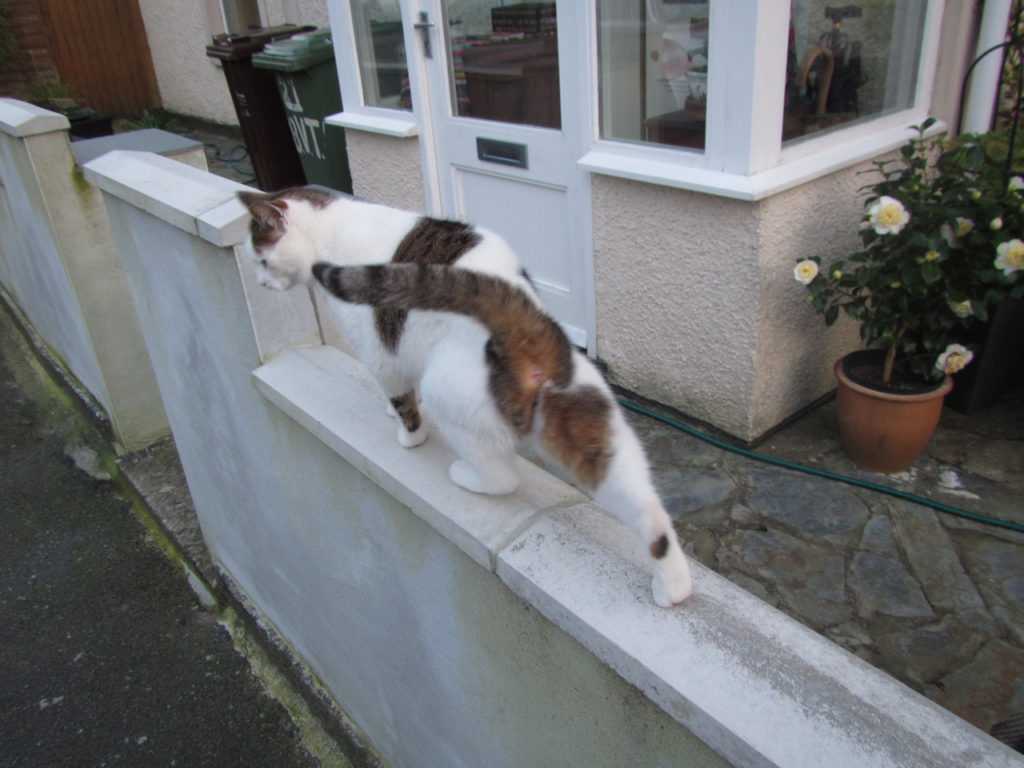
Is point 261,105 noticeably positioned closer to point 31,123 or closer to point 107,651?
point 31,123

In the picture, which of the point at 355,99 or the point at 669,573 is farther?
the point at 355,99

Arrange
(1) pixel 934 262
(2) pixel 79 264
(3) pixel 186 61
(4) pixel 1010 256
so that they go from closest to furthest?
(4) pixel 1010 256
(1) pixel 934 262
(2) pixel 79 264
(3) pixel 186 61

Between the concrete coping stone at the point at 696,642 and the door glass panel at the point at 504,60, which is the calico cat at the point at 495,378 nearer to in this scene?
the concrete coping stone at the point at 696,642

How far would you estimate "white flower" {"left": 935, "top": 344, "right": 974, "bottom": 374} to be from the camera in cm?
275

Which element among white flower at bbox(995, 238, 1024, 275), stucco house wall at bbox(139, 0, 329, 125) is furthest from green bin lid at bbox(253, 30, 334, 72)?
white flower at bbox(995, 238, 1024, 275)

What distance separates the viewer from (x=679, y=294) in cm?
323

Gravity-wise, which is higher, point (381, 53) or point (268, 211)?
point (381, 53)

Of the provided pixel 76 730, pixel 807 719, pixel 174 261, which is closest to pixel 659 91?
pixel 174 261

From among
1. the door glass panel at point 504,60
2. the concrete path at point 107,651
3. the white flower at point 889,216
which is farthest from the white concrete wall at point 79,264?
the white flower at point 889,216

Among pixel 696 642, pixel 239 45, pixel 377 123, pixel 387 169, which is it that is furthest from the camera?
pixel 239 45

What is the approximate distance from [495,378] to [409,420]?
0.39m

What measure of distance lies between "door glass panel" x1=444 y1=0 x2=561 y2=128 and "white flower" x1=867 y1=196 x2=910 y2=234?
1555mm

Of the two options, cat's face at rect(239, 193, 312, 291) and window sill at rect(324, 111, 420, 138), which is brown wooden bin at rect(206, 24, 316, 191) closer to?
window sill at rect(324, 111, 420, 138)

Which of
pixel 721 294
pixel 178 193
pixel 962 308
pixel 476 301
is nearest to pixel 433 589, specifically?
pixel 476 301
